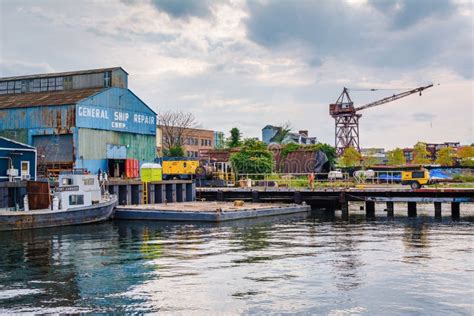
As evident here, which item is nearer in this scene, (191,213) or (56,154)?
(191,213)

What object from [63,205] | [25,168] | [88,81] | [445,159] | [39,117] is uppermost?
[88,81]

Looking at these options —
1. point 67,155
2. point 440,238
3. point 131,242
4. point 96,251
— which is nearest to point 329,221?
point 440,238

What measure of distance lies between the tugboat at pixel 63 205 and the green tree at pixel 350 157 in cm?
8424

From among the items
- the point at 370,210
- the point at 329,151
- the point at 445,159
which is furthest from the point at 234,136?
the point at 370,210

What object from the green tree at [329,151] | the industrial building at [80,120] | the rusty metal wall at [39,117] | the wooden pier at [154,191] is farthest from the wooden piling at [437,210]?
the green tree at [329,151]

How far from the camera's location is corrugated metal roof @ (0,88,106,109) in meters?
58.3

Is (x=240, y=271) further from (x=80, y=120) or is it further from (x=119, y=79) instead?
(x=119, y=79)

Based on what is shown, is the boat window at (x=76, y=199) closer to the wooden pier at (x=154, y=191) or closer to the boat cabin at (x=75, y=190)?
the boat cabin at (x=75, y=190)

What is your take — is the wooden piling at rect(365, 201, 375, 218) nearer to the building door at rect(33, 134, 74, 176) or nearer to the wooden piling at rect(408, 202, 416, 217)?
the wooden piling at rect(408, 202, 416, 217)

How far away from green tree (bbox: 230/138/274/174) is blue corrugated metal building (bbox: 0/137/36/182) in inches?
1464

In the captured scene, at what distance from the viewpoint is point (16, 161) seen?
148ft

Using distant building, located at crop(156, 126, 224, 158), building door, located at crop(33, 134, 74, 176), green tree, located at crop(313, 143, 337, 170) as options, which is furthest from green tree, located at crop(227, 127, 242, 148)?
building door, located at crop(33, 134, 74, 176)

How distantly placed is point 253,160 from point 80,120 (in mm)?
29268

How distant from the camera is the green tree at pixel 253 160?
80.1 metres
